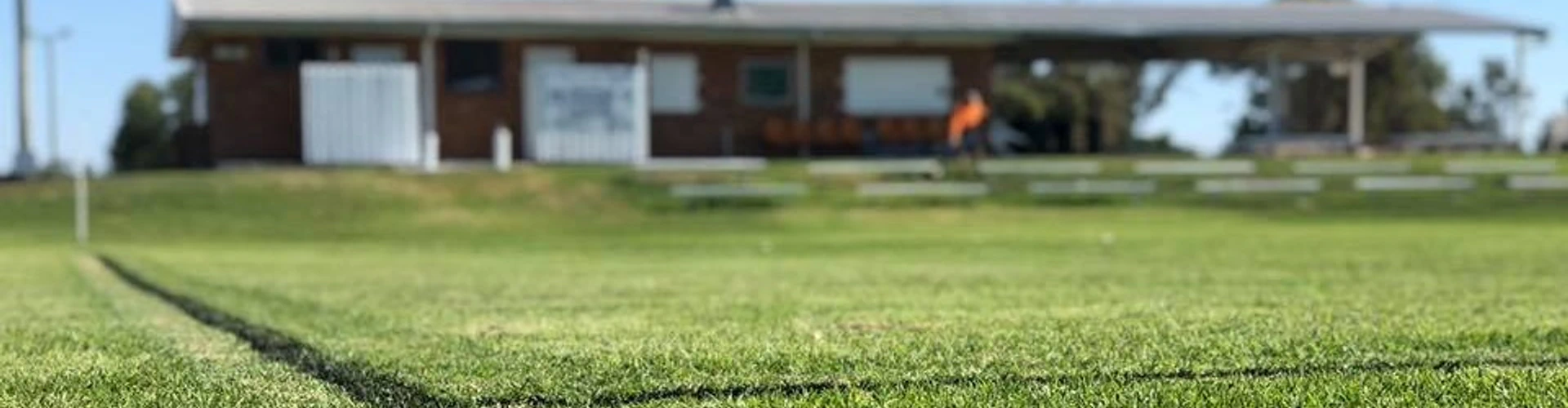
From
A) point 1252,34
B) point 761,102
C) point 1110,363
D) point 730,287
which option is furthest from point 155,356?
point 1252,34

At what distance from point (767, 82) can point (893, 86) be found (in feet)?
7.98

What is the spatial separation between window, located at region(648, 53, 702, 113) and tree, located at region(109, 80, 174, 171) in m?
11.6

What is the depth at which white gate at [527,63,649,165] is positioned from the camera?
1276 inches

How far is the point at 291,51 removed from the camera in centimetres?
3288

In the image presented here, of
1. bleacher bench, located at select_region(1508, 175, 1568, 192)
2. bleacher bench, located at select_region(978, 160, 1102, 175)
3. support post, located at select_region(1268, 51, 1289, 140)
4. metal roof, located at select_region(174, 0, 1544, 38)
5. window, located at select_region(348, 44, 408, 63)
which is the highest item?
metal roof, located at select_region(174, 0, 1544, 38)

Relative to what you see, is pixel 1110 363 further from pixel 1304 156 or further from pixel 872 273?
pixel 1304 156

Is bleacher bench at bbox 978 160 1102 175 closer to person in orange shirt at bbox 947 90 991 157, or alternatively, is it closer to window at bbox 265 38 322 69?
person in orange shirt at bbox 947 90 991 157

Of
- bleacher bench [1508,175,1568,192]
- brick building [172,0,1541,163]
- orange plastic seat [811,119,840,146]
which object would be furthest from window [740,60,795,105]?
bleacher bench [1508,175,1568,192]

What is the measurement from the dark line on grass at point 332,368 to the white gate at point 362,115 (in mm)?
21539

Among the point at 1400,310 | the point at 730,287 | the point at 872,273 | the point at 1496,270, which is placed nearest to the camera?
the point at 1400,310

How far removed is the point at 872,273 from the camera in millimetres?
13500

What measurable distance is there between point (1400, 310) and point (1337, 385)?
3.24 m

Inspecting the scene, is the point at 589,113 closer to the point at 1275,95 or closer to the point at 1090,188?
the point at 1090,188

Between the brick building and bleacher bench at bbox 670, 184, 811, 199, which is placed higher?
the brick building
